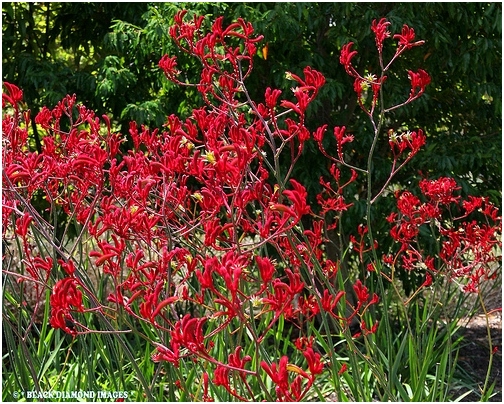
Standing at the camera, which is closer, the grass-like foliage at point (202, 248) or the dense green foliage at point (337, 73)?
the grass-like foliage at point (202, 248)

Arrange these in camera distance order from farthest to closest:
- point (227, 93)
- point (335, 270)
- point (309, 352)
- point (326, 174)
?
1. point (326, 174)
2. point (335, 270)
3. point (227, 93)
4. point (309, 352)

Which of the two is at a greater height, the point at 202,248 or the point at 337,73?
the point at 337,73

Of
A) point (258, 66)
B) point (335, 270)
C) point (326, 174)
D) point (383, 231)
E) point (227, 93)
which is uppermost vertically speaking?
point (227, 93)

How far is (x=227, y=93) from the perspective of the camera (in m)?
3.10

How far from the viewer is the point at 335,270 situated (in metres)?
3.44

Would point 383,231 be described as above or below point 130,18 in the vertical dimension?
below

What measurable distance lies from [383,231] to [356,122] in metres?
0.87

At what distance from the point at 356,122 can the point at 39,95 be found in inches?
102

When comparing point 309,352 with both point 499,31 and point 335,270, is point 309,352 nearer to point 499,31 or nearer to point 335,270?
point 335,270

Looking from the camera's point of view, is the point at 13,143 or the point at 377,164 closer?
the point at 13,143

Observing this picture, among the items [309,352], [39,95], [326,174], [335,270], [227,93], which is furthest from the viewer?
[39,95]

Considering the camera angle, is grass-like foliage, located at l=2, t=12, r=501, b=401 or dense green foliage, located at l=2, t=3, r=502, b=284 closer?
grass-like foliage, located at l=2, t=12, r=501, b=401

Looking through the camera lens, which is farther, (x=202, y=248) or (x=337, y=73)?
(x=337, y=73)

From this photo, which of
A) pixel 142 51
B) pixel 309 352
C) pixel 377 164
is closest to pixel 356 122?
pixel 377 164
